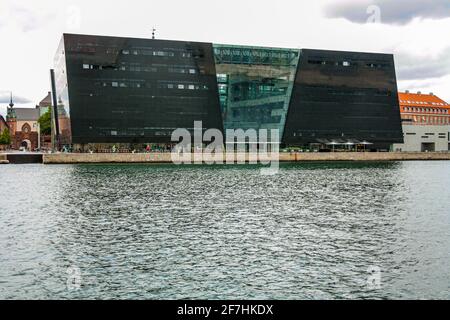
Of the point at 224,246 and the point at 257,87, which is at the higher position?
the point at 257,87

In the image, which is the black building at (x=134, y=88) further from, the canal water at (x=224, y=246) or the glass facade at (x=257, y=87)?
the canal water at (x=224, y=246)

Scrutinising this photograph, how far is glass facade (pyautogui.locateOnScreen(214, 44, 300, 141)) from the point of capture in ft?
409

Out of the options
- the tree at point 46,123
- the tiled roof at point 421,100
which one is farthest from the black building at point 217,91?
the tiled roof at point 421,100

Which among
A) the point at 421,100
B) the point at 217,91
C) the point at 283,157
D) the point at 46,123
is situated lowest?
the point at 283,157

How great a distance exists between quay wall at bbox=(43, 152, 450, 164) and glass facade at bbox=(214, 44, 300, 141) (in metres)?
9.98

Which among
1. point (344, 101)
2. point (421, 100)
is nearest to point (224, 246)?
point (344, 101)

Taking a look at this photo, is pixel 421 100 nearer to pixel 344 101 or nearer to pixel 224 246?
pixel 344 101

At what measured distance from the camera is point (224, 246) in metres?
25.2

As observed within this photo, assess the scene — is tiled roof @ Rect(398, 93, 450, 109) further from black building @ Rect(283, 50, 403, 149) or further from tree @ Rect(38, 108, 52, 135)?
tree @ Rect(38, 108, 52, 135)

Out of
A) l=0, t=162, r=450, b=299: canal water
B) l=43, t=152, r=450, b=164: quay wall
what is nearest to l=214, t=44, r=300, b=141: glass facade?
l=43, t=152, r=450, b=164: quay wall

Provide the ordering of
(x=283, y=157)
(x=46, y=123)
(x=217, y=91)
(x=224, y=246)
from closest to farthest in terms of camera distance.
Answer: (x=224, y=246) → (x=283, y=157) → (x=217, y=91) → (x=46, y=123)

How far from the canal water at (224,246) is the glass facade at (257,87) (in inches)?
3140

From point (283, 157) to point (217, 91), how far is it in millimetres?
19990

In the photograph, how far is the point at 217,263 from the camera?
2197cm
